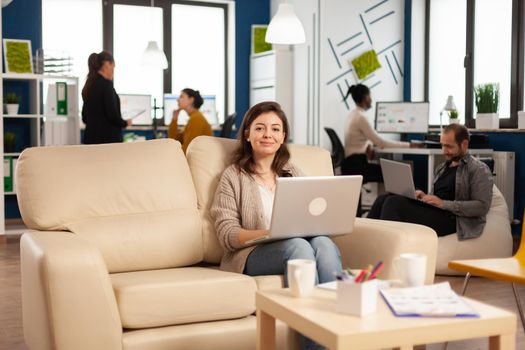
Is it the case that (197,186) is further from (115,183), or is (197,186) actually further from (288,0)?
(288,0)

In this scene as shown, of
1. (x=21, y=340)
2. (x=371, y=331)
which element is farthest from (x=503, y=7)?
(x=371, y=331)

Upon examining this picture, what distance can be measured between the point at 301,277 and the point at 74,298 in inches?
28.7

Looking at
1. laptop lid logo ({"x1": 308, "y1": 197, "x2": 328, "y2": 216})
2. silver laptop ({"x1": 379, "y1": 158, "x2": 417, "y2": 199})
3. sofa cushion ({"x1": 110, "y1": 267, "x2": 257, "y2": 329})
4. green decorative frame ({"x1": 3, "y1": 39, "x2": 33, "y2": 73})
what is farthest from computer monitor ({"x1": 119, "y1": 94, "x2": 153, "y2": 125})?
laptop lid logo ({"x1": 308, "y1": 197, "x2": 328, "y2": 216})

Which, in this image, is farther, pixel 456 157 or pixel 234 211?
pixel 456 157

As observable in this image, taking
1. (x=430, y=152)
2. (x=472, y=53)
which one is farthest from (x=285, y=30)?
(x=472, y=53)

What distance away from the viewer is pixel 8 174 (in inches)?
260

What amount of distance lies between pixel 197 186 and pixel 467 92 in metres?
4.97

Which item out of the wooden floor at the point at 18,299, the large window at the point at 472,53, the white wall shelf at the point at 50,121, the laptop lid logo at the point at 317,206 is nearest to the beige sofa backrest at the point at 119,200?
the laptop lid logo at the point at 317,206

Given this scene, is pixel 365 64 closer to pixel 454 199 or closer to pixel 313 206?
pixel 454 199

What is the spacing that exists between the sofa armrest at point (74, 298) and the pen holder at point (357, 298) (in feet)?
2.69

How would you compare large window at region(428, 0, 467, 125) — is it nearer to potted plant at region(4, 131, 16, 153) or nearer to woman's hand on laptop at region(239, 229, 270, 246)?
potted plant at region(4, 131, 16, 153)

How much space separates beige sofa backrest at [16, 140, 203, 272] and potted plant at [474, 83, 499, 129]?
13.8 ft

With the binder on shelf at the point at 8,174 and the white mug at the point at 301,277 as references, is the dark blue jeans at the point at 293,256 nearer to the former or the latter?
the white mug at the point at 301,277

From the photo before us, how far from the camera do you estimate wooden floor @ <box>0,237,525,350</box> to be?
3219 mm
